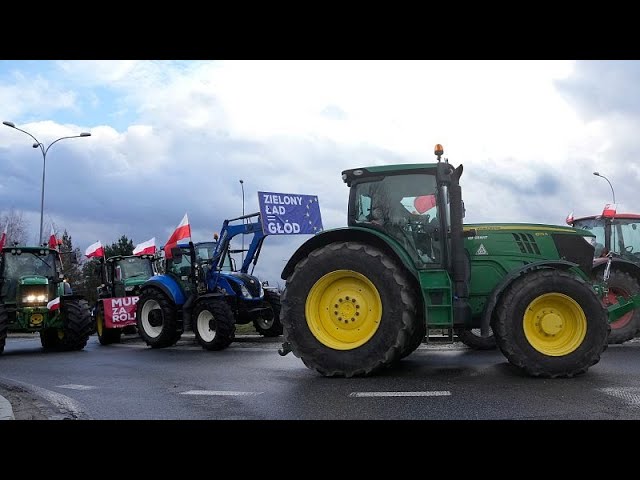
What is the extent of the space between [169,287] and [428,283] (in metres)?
7.68

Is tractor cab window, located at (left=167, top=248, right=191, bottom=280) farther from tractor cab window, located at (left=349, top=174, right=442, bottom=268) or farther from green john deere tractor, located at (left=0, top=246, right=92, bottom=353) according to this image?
tractor cab window, located at (left=349, top=174, right=442, bottom=268)

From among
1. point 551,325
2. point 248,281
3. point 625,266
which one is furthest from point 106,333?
point 625,266

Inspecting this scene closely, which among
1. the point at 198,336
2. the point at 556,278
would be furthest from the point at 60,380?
the point at 556,278

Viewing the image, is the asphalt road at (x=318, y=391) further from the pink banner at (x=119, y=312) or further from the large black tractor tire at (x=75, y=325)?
the pink banner at (x=119, y=312)

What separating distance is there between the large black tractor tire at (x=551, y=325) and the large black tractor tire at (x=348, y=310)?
105 cm

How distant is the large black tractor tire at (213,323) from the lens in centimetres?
1110

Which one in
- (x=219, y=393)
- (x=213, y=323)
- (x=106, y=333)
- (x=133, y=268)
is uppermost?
(x=133, y=268)

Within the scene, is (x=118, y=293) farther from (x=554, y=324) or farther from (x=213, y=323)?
(x=554, y=324)

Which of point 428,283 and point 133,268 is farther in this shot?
point 133,268

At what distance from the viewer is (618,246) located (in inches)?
452

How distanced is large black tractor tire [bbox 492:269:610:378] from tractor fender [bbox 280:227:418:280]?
1.14m

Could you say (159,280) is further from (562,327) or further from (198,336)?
(562,327)

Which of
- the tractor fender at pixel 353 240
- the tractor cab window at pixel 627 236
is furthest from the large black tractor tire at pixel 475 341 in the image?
the tractor cab window at pixel 627 236
